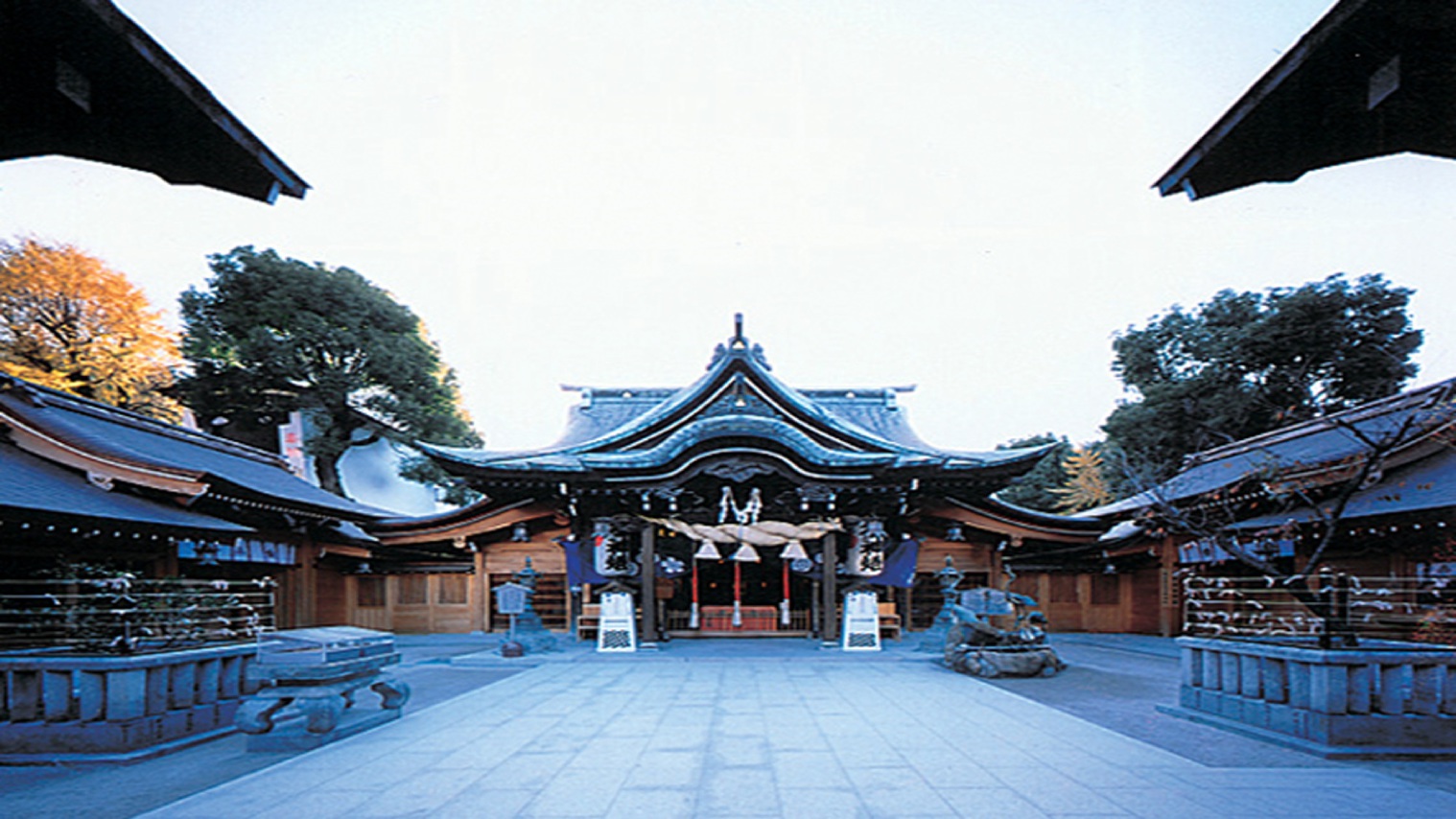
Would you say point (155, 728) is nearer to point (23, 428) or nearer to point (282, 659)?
point (282, 659)

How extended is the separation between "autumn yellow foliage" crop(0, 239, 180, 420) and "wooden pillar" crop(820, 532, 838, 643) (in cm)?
1969

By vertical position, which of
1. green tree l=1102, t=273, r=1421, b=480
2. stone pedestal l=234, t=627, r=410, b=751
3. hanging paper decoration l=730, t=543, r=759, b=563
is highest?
green tree l=1102, t=273, r=1421, b=480

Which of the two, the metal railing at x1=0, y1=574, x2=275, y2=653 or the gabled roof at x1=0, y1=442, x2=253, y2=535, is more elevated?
the gabled roof at x1=0, y1=442, x2=253, y2=535

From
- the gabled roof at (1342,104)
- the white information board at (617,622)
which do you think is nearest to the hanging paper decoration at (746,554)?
the white information board at (617,622)

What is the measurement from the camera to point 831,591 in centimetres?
1636

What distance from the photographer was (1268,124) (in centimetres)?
350

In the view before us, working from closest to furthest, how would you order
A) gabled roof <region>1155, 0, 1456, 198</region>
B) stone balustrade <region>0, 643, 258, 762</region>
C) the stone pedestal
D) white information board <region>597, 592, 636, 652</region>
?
gabled roof <region>1155, 0, 1456, 198</region>, stone balustrade <region>0, 643, 258, 762</region>, the stone pedestal, white information board <region>597, 592, 636, 652</region>

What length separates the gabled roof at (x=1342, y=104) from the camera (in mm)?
2918

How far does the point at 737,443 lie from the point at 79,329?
19.1 m

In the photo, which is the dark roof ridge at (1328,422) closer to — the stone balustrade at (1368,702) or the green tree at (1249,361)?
the green tree at (1249,361)

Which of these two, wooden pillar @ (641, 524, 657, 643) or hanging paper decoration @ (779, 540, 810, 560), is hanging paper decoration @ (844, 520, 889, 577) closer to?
hanging paper decoration @ (779, 540, 810, 560)

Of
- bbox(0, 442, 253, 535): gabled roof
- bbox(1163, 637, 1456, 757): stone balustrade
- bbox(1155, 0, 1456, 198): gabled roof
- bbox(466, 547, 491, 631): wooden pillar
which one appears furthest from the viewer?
bbox(466, 547, 491, 631): wooden pillar

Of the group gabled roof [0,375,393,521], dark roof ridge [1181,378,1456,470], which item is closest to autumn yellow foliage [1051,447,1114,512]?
dark roof ridge [1181,378,1456,470]

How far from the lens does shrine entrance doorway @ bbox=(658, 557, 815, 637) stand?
1844cm
